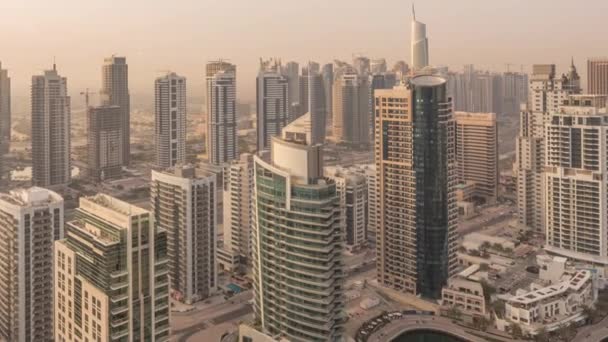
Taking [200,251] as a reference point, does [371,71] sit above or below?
above

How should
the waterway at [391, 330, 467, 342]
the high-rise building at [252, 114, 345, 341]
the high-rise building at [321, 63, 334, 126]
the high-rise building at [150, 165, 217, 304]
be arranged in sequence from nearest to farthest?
the high-rise building at [252, 114, 345, 341]
the waterway at [391, 330, 467, 342]
the high-rise building at [150, 165, 217, 304]
the high-rise building at [321, 63, 334, 126]

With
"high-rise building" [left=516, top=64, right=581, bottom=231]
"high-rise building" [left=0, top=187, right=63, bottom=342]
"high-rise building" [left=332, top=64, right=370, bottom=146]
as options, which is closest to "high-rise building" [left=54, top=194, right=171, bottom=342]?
"high-rise building" [left=0, top=187, right=63, bottom=342]

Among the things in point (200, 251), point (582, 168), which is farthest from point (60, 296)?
point (582, 168)

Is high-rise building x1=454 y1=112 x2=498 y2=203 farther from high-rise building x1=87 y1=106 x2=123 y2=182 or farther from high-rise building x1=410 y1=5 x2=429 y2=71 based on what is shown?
high-rise building x1=87 y1=106 x2=123 y2=182

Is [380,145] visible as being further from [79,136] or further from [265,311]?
[79,136]

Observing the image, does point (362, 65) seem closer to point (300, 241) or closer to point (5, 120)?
point (5, 120)

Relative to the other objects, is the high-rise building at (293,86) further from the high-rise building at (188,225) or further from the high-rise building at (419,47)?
the high-rise building at (188,225)

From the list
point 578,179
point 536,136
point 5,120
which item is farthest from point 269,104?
point 578,179
